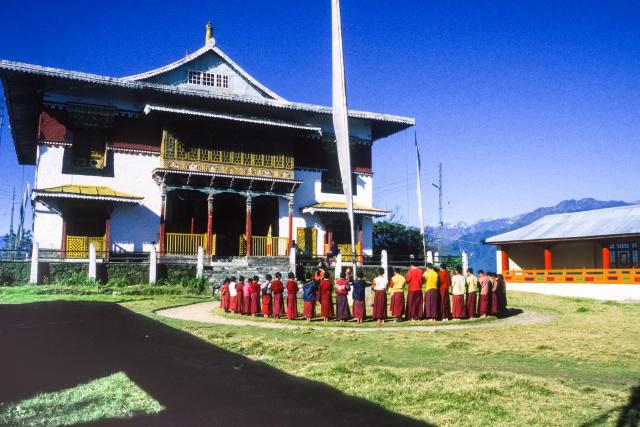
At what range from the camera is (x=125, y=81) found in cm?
2342

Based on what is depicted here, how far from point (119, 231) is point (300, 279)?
8.52m

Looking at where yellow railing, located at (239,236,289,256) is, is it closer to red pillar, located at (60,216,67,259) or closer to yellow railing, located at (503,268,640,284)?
red pillar, located at (60,216,67,259)

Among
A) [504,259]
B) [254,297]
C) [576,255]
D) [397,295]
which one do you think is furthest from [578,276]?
[254,297]

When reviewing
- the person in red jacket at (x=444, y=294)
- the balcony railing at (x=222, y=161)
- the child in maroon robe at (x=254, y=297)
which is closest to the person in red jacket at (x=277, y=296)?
the child in maroon robe at (x=254, y=297)

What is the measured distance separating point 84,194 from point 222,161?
611 centimetres

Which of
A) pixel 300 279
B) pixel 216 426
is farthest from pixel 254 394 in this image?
pixel 300 279

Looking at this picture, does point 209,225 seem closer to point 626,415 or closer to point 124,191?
point 124,191

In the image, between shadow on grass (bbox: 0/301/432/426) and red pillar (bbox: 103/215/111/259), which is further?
red pillar (bbox: 103/215/111/259)

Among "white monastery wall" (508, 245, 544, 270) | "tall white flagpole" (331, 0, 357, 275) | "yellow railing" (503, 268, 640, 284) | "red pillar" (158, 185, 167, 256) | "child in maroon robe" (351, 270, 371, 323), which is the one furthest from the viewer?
"white monastery wall" (508, 245, 544, 270)

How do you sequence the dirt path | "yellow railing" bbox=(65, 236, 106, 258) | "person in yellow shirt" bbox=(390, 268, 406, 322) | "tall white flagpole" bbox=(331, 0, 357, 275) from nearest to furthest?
"tall white flagpole" bbox=(331, 0, 357, 275)
the dirt path
"person in yellow shirt" bbox=(390, 268, 406, 322)
"yellow railing" bbox=(65, 236, 106, 258)

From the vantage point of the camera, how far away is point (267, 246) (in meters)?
25.2

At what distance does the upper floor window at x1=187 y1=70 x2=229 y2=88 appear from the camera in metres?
26.2

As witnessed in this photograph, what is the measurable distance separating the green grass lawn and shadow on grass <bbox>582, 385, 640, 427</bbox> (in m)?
0.03

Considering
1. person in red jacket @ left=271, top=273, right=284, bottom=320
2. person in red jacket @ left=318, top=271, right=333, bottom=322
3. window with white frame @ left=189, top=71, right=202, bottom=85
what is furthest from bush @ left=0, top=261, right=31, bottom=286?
window with white frame @ left=189, top=71, right=202, bottom=85
